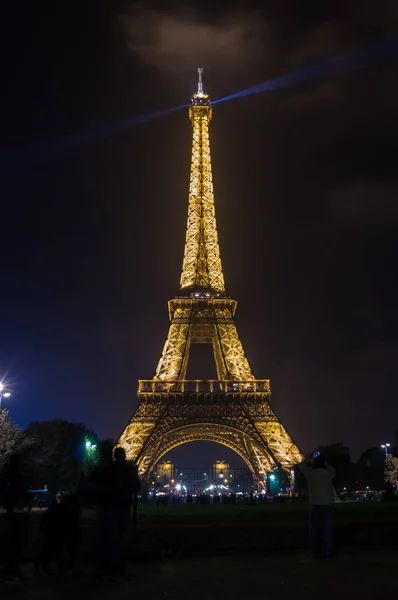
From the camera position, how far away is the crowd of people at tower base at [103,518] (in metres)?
9.88

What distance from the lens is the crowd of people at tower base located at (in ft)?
32.4

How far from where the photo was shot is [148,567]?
11109 mm

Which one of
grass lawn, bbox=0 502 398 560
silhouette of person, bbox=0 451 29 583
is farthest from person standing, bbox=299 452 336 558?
silhouette of person, bbox=0 451 29 583

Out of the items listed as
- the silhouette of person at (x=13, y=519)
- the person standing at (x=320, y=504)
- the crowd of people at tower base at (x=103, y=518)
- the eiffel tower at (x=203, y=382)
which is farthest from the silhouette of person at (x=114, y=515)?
the eiffel tower at (x=203, y=382)

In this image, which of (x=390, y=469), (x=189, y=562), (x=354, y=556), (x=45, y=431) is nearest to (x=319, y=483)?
(x=354, y=556)

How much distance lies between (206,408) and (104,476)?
59.6 m

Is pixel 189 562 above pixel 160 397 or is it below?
below

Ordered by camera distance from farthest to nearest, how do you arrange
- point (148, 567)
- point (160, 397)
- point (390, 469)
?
point (390, 469)
point (160, 397)
point (148, 567)

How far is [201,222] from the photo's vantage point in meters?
80.0

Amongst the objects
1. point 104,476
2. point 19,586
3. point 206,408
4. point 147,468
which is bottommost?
point 19,586

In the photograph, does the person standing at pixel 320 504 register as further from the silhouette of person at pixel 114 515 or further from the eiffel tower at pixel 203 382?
the eiffel tower at pixel 203 382

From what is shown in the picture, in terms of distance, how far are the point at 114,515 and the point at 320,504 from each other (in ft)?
12.1

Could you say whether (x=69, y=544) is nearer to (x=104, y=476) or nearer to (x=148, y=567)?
(x=148, y=567)

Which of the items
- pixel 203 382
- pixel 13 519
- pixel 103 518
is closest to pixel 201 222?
pixel 203 382
